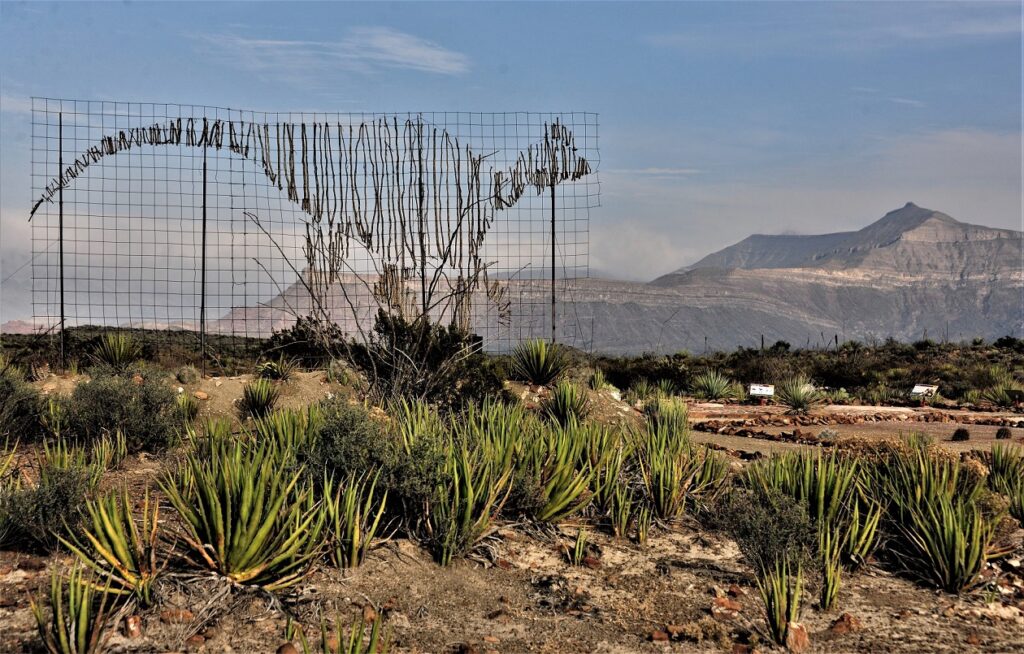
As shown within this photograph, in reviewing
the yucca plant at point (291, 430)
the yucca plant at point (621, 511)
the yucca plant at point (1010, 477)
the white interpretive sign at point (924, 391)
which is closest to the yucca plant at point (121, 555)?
the yucca plant at point (291, 430)

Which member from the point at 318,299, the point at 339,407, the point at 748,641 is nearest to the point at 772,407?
the point at 318,299

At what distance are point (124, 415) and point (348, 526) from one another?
4.59 meters

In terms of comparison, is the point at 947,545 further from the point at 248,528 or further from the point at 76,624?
the point at 76,624

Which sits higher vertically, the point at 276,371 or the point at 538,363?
the point at 538,363

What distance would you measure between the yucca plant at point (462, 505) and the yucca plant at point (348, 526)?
14.2 inches

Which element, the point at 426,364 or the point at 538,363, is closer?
the point at 426,364

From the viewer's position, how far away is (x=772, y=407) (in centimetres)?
1700


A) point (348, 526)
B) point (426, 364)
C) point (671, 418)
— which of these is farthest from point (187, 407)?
point (348, 526)

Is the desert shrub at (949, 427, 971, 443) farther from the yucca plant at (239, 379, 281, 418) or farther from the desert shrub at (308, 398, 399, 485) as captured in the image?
the yucca plant at (239, 379, 281, 418)

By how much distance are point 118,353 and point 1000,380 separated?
58.6 feet

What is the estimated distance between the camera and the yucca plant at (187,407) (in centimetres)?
1010

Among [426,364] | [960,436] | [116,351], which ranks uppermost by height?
[426,364]

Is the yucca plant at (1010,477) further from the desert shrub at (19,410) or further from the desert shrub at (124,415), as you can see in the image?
the desert shrub at (19,410)

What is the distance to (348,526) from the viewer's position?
18.8 ft
